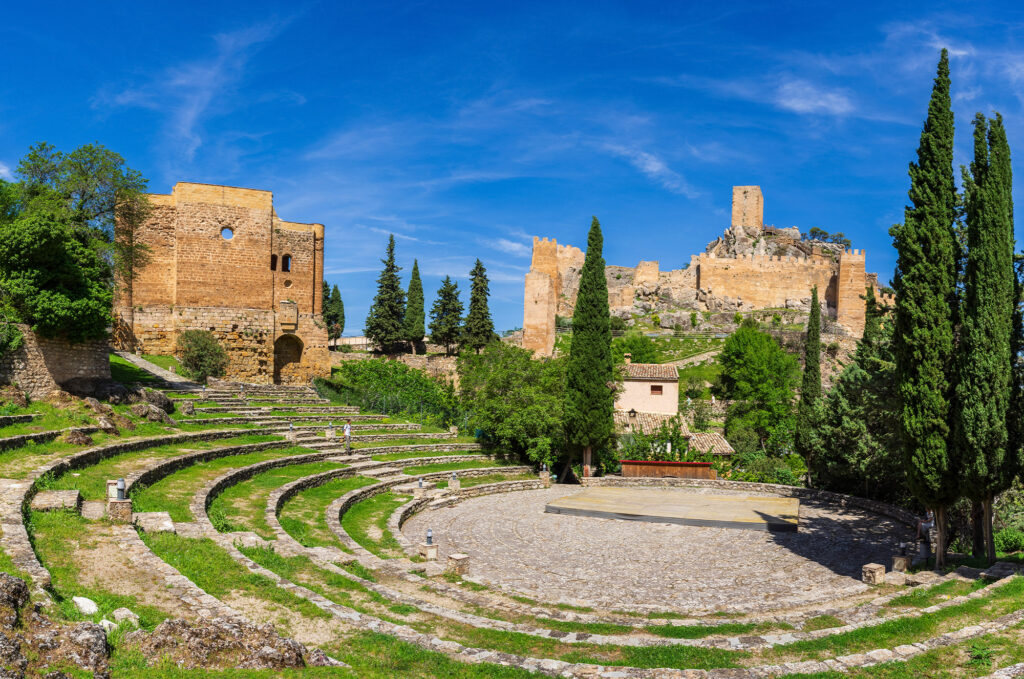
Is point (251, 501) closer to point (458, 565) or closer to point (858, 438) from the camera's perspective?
point (458, 565)

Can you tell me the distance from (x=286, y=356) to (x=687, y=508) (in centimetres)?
2518

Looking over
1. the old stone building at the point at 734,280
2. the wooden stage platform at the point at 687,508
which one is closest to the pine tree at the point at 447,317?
the old stone building at the point at 734,280

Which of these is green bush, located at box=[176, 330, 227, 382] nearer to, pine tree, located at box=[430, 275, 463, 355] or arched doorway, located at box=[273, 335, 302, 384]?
arched doorway, located at box=[273, 335, 302, 384]

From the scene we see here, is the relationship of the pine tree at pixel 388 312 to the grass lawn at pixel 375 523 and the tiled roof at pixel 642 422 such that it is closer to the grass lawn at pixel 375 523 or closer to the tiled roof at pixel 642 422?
the tiled roof at pixel 642 422

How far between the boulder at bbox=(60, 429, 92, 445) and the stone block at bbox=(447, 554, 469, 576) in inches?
378

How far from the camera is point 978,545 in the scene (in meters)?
12.5

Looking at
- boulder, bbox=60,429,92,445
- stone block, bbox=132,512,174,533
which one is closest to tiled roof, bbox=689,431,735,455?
boulder, bbox=60,429,92,445

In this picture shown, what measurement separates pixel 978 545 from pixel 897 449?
13.6 feet

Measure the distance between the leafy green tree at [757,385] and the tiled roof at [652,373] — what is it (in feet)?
19.7

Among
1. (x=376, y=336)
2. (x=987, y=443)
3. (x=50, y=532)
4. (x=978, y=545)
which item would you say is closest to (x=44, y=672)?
(x=50, y=532)

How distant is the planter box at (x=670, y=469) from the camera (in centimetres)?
2719

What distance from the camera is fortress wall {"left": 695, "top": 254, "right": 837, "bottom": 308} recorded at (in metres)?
85.9

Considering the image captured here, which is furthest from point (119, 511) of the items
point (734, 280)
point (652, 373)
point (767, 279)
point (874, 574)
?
point (767, 279)

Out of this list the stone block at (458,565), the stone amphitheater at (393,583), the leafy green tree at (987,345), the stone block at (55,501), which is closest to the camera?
the stone amphitheater at (393,583)
